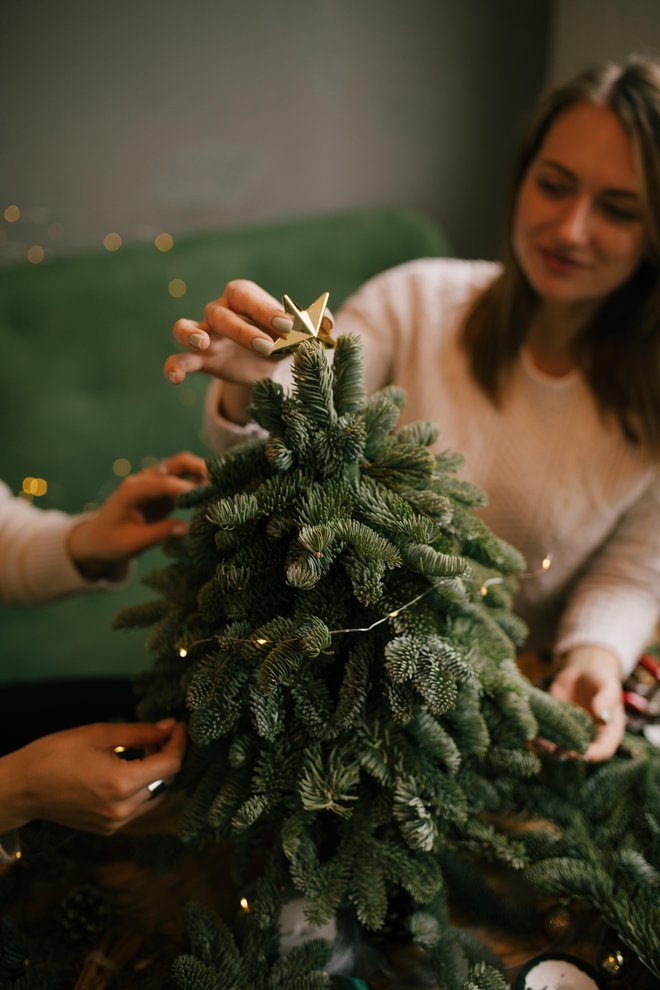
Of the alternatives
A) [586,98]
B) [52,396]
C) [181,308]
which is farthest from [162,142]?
[586,98]

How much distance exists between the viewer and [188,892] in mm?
752

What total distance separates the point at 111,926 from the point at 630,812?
0.52m

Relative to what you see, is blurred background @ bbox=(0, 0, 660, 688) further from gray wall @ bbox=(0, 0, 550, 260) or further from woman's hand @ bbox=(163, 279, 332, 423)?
woman's hand @ bbox=(163, 279, 332, 423)

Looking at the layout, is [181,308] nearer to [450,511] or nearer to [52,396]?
[52,396]

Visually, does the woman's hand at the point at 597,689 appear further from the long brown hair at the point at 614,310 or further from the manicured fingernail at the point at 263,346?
the manicured fingernail at the point at 263,346

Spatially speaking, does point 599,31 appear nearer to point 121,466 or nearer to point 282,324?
point 121,466

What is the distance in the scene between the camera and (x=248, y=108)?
5.46 ft

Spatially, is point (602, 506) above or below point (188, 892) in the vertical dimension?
above

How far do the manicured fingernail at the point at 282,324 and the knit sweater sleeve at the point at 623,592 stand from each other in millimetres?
625

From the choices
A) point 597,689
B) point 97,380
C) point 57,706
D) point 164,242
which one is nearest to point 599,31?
point 164,242

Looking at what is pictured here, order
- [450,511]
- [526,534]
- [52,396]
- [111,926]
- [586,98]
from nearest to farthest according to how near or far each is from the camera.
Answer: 1. [450,511]
2. [111,926]
3. [586,98]
4. [526,534]
5. [52,396]

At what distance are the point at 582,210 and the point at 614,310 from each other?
23 cm

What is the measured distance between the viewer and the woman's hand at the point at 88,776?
2.00ft

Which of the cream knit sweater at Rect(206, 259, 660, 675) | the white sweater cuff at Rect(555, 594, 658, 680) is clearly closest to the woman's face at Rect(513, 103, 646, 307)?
the cream knit sweater at Rect(206, 259, 660, 675)
